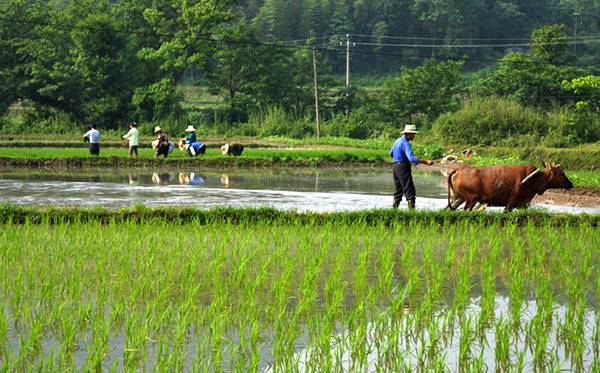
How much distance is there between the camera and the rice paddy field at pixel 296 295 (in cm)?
583

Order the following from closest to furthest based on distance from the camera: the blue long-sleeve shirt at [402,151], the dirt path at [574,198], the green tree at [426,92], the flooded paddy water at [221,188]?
the blue long-sleeve shirt at [402,151], the flooded paddy water at [221,188], the dirt path at [574,198], the green tree at [426,92]

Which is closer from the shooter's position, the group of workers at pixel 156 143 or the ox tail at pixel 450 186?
the ox tail at pixel 450 186

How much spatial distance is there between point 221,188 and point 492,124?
16430mm

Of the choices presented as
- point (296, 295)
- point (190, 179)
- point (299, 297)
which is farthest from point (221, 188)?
point (299, 297)

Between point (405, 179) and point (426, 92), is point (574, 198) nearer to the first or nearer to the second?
point (405, 179)

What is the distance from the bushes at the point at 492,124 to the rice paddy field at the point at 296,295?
20.9 meters

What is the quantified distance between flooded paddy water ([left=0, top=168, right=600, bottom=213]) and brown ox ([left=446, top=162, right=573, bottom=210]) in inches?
73.6

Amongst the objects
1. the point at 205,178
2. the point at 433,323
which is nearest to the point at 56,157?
the point at 205,178

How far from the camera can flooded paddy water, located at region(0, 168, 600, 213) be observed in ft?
49.8

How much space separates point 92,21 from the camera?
4216 cm

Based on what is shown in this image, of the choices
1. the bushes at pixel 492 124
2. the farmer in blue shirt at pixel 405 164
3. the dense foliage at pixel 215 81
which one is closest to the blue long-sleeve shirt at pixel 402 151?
the farmer in blue shirt at pixel 405 164

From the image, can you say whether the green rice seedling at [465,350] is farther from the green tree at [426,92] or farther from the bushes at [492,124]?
the green tree at [426,92]

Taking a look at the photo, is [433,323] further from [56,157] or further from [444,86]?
[444,86]

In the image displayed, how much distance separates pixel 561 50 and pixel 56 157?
25713 millimetres
